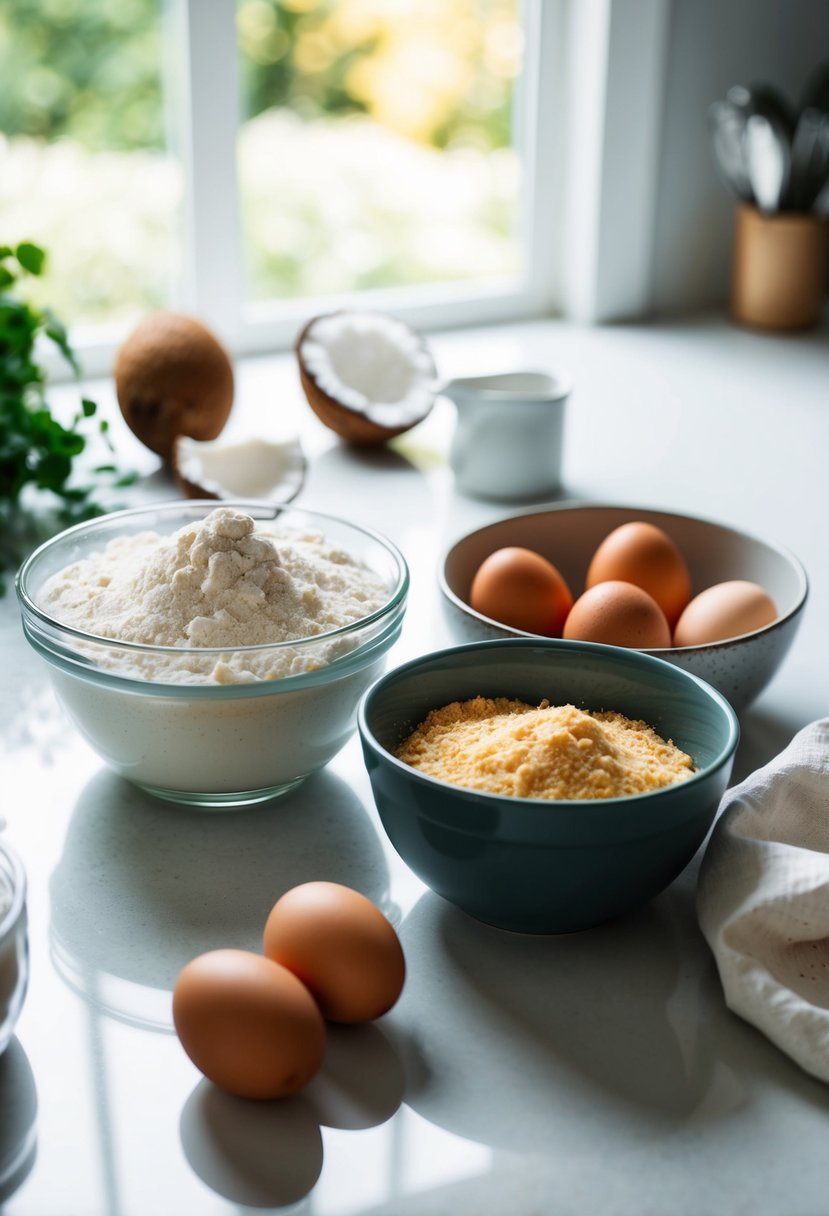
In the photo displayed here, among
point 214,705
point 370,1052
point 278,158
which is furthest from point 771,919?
point 278,158

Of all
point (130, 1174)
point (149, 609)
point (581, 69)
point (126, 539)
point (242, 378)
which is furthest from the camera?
point (581, 69)

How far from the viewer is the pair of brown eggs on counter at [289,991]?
59 centimetres

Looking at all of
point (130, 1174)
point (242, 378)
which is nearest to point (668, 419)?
point (242, 378)

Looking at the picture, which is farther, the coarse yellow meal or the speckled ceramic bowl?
the speckled ceramic bowl

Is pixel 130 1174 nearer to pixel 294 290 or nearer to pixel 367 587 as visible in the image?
pixel 367 587

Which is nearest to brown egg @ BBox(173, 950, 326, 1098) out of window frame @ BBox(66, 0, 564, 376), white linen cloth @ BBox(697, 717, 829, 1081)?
white linen cloth @ BBox(697, 717, 829, 1081)

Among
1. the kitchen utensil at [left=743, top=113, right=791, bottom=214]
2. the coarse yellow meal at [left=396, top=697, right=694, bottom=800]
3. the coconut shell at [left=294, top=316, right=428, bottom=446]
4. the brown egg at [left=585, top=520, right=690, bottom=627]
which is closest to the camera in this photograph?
the coarse yellow meal at [left=396, top=697, right=694, bottom=800]

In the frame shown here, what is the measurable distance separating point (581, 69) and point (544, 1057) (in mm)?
1757

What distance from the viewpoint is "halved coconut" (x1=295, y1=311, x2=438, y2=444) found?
1.51m

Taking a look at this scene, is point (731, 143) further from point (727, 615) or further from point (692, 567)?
point (727, 615)

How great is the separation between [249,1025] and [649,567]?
0.54 m

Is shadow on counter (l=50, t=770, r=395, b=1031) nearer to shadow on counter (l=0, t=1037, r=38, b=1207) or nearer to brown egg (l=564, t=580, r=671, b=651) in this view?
shadow on counter (l=0, t=1037, r=38, b=1207)

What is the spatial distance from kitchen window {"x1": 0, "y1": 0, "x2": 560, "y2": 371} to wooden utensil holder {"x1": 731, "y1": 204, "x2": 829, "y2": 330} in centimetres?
32

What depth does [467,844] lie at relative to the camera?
686 mm
